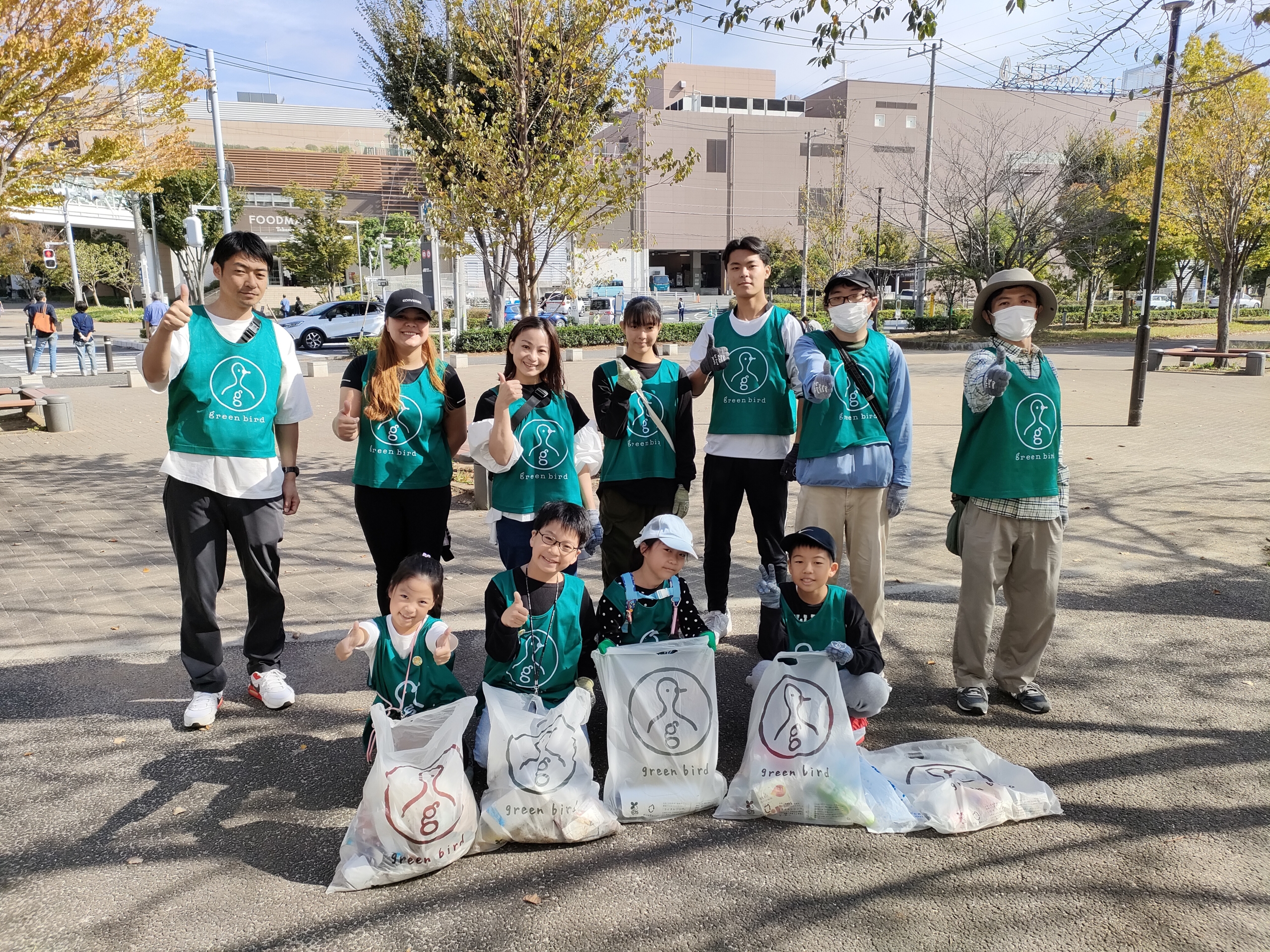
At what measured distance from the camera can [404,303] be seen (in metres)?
3.69

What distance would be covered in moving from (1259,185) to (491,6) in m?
17.6

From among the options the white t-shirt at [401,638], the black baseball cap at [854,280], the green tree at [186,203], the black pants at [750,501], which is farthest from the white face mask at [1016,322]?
the green tree at [186,203]

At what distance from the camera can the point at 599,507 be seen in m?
4.52

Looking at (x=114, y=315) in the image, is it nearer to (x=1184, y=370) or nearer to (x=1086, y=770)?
(x=1184, y=370)

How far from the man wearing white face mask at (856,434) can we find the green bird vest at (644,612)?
82 centimetres

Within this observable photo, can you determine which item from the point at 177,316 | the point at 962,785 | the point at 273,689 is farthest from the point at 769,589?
the point at 177,316

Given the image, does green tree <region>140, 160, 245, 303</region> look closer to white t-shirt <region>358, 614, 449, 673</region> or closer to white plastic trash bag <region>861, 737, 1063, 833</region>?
white t-shirt <region>358, 614, 449, 673</region>

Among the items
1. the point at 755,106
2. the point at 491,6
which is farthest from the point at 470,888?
the point at 755,106

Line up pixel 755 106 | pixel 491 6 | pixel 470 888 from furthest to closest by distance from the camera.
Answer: pixel 755 106 → pixel 491 6 → pixel 470 888

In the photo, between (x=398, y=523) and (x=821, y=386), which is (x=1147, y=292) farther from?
(x=398, y=523)

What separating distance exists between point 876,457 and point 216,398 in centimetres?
280

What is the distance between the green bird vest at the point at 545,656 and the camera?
3.24 m

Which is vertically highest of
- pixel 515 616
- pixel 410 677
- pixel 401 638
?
pixel 515 616

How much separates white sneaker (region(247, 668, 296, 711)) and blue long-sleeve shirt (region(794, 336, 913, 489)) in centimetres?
248
